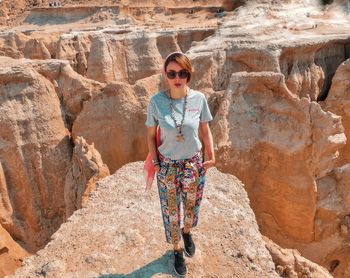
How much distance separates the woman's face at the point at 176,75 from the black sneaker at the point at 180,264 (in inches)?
67.4

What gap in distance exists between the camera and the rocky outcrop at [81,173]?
7129mm

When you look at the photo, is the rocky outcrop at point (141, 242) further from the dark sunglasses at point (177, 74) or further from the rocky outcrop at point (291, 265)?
the dark sunglasses at point (177, 74)

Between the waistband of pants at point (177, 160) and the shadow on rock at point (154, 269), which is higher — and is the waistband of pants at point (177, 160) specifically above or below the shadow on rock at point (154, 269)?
above

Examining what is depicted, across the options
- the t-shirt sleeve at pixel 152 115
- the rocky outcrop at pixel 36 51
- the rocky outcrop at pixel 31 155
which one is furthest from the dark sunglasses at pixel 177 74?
the rocky outcrop at pixel 36 51

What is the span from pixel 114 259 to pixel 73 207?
3218mm

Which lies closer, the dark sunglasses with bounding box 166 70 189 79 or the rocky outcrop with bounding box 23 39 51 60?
the dark sunglasses with bounding box 166 70 189 79

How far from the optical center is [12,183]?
827cm

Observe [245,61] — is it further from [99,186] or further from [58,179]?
[99,186]

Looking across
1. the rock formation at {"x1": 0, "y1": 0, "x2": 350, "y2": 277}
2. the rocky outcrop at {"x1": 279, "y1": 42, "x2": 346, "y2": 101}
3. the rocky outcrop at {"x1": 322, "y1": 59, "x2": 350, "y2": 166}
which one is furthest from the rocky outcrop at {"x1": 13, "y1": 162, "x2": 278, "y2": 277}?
the rocky outcrop at {"x1": 279, "y1": 42, "x2": 346, "y2": 101}

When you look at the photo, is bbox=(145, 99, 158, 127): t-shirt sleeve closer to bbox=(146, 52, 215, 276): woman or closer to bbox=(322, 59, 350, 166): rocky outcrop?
bbox=(146, 52, 215, 276): woman

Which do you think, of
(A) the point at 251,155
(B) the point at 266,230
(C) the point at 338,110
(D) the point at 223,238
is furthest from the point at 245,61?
(D) the point at 223,238

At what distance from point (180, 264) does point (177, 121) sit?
1.57m

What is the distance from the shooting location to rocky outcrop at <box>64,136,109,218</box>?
713 cm

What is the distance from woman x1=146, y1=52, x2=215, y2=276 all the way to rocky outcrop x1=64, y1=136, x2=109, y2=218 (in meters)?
3.35
